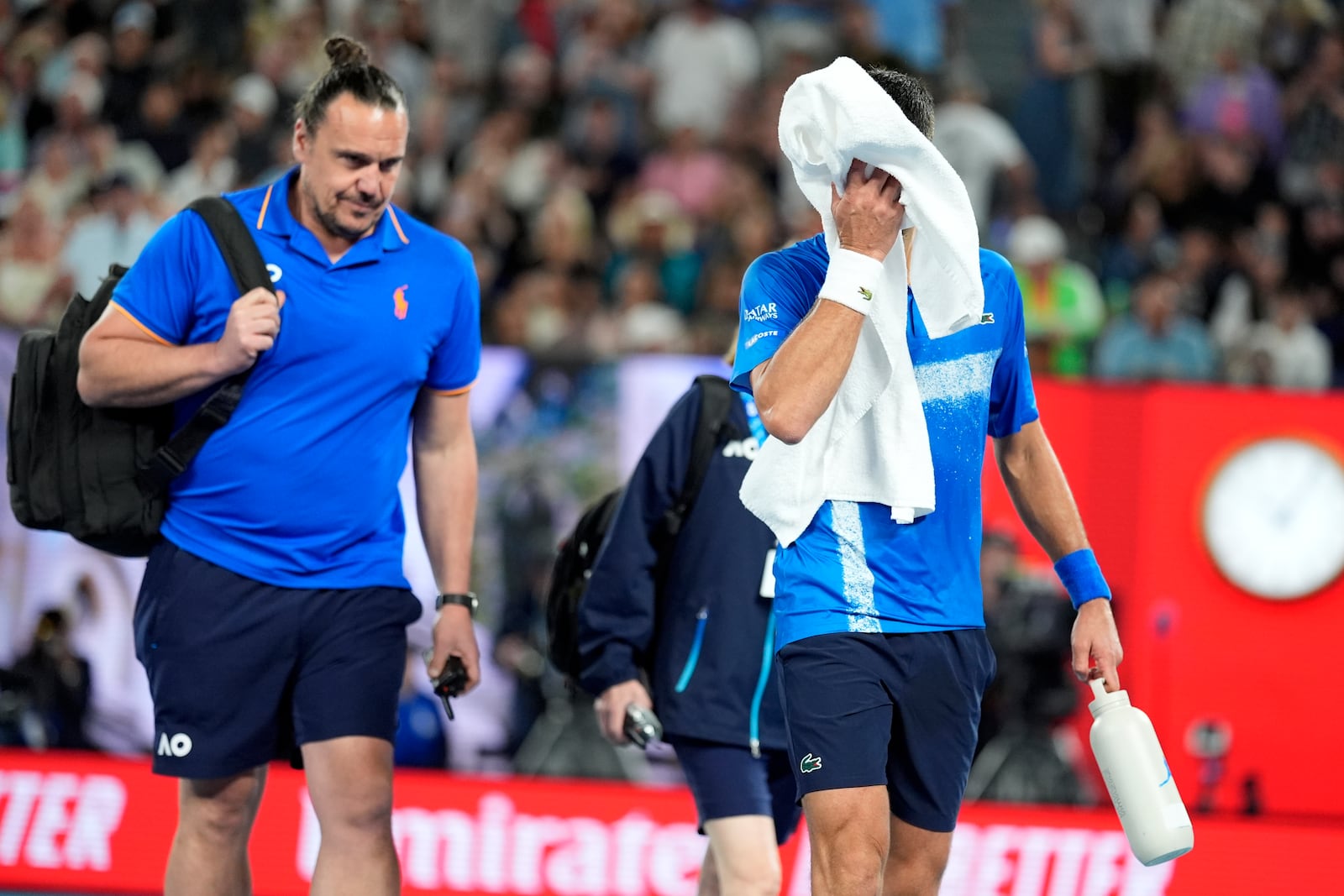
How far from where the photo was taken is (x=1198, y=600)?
8.08 metres

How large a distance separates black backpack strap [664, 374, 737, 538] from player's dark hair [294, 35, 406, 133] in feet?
4.03

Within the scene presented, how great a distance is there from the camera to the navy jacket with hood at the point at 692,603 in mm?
4938

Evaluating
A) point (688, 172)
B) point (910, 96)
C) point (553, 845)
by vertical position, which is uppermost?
point (688, 172)

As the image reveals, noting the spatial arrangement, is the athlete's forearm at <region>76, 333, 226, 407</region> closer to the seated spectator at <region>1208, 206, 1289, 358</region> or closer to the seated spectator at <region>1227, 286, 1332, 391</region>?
the seated spectator at <region>1227, 286, 1332, 391</region>

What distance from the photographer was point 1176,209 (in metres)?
12.5

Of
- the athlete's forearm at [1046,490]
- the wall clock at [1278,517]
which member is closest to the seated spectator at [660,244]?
the wall clock at [1278,517]

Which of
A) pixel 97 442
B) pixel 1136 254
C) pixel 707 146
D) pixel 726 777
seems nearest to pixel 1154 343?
pixel 1136 254

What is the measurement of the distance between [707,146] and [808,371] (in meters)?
9.41

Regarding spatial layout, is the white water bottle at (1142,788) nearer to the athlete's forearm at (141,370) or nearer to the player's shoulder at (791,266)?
the player's shoulder at (791,266)

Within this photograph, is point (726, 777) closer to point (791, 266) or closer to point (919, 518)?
point (919, 518)

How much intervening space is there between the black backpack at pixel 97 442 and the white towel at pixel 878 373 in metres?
1.56

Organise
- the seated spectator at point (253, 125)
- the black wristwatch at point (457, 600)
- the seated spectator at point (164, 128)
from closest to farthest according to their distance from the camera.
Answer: the black wristwatch at point (457, 600)
the seated spectator at point (253, 125)
the seated spectator at point (164, 128)

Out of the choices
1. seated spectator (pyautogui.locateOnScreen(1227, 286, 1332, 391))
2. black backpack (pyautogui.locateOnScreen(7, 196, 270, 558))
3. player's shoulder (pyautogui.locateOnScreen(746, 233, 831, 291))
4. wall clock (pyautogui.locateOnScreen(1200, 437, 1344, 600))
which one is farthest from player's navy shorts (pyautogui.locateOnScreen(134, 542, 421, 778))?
seated spectator (pyautogui.locateOnScreen(1227, 286, 1332, 391))

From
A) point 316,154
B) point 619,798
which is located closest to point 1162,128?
point 619,798
